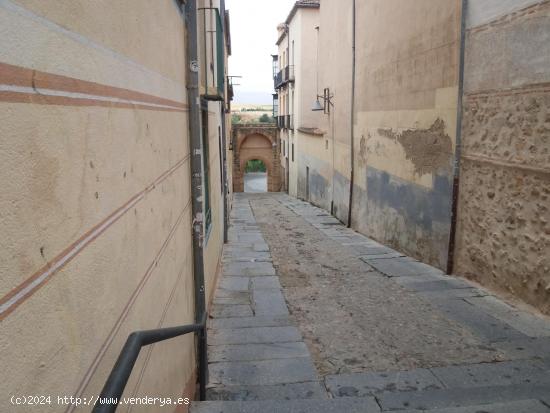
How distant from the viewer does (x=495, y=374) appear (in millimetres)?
4434

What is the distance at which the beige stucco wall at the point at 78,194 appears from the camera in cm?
109

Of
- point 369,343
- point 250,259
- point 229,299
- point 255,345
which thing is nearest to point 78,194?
point 255,345

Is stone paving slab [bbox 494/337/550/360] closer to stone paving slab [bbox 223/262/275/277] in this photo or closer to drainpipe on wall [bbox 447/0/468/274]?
drainpipe on wall [bbox 447/0/468/274]

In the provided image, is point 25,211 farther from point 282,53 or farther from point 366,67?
point 282,53

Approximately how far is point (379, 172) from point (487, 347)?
661 centimetres

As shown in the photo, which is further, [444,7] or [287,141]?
[287,141]

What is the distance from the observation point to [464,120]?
729cm

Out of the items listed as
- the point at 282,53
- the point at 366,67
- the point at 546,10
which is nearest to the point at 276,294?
the point at 546,10

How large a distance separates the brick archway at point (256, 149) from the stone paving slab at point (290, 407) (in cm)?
2929

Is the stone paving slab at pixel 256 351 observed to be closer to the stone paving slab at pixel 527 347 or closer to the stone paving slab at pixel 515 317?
the stone paving slab at pixel 527 347

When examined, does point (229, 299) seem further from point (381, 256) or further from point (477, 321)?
point (381, 256)

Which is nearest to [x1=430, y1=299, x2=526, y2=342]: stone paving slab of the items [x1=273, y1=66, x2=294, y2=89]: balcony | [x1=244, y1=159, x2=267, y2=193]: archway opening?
[x1=273, y1=66, x2=294, y2=89]: balcony

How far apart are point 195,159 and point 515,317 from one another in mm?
4096

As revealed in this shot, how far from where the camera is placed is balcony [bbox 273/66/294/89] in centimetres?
2752
